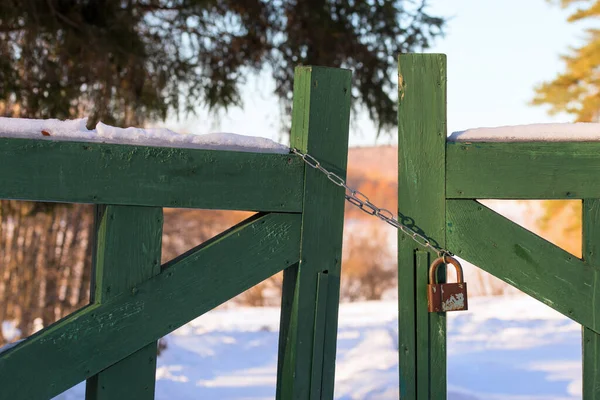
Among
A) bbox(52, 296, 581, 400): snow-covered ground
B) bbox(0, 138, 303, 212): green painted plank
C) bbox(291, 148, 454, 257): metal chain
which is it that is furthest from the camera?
bbox(52, 296, 581, 400): snow-covered ground

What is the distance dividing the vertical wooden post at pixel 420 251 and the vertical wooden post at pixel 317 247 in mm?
203

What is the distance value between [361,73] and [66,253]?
6595mm

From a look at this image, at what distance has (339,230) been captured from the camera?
7.68 feet

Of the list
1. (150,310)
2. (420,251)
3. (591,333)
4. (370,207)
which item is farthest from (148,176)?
(591,333)

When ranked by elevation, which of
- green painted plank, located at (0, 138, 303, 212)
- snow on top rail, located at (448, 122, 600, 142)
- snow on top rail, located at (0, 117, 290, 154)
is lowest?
green painted plank, located at (0, 138, 303, 212)

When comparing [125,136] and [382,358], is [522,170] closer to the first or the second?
[125,136]

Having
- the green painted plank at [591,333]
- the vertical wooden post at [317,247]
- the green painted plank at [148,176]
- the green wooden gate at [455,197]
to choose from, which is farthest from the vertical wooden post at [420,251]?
the green painted plank at [591,333]

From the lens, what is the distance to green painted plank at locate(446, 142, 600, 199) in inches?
Result: 93.4

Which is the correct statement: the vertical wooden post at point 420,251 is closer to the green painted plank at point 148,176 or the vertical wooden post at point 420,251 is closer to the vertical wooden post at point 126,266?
the green painted plank at point 148,176

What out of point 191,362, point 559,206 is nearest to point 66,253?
point 191,362

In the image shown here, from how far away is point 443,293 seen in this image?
2350mm

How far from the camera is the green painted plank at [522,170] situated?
237 centimetres

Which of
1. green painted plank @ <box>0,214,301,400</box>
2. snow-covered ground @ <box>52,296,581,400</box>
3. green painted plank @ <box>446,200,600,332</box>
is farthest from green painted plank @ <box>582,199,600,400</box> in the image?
snow-covered ground @ <box>52,296,581,400</box>

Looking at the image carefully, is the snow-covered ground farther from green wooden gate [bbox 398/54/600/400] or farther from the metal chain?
the metal chain
